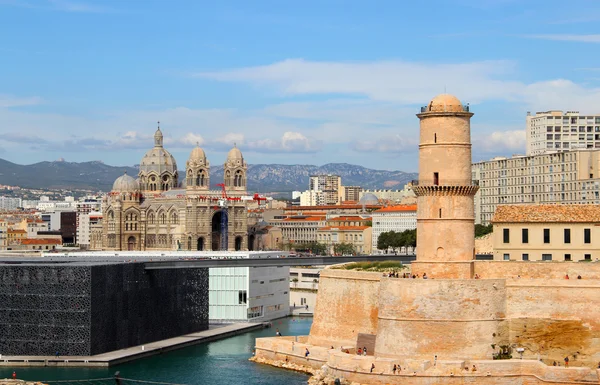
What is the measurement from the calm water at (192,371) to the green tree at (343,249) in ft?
304

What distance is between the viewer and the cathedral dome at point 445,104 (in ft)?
172

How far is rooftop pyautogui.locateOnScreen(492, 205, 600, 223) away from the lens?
190 ft

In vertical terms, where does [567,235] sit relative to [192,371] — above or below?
above

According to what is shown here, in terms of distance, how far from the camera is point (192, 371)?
2361 inches

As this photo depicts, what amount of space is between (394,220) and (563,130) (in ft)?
91.8

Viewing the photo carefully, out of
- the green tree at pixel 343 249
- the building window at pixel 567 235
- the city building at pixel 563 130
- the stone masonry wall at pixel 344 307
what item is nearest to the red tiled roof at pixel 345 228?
the green tree at pixel 343 249

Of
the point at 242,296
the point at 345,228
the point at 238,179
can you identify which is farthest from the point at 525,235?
the point at 345,228

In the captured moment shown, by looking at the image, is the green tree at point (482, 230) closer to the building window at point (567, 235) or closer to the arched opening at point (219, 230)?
the arched opening at point (219, 230)

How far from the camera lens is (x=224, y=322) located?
83250 millimetres

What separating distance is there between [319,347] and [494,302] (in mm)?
11695

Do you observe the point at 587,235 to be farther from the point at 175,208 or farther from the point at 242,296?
the point at 175,208

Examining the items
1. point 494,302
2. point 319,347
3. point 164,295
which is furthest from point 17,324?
point 494,302

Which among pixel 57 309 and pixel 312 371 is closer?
pixel 312 371

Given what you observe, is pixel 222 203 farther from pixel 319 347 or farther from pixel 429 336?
pixel 429 336
